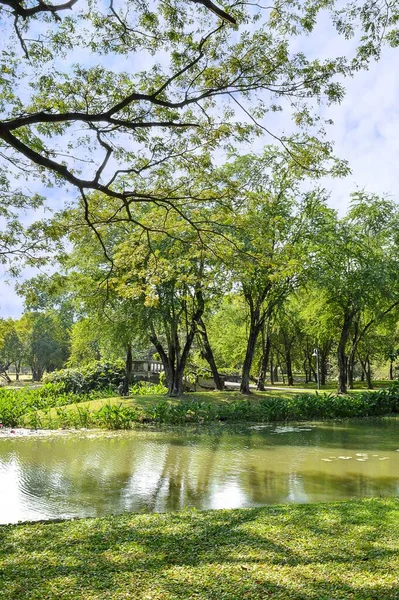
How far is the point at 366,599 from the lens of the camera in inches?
139

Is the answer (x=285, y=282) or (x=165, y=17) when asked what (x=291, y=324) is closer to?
(x=285, y=282)

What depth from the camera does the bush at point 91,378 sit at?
2495cm

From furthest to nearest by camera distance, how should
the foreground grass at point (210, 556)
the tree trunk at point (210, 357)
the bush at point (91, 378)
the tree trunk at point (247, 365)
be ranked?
the tree trunk at point (210, 357)
the bush at point (91, 378)
the tree trunk at point (247, 365)
the foreground grass at point (210, 556)

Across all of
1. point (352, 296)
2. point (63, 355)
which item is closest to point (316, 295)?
point (352, 296)

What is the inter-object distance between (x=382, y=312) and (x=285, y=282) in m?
7.61

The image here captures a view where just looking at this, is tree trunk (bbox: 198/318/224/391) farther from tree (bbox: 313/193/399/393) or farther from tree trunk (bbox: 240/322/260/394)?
tree (bbox: 313/193/399/393)

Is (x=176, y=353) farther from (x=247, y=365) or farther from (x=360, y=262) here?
(x=360, y=262)

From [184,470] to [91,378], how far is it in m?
16.1

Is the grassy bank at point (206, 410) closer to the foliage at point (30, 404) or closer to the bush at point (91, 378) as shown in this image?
the foliage at point (30, 404)

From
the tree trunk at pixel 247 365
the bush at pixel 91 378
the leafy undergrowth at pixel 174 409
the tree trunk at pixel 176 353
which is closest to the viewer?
the leafy undergrowth at pixel 174 409

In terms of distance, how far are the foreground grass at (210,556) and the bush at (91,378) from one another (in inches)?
762

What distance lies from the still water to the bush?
978 cm

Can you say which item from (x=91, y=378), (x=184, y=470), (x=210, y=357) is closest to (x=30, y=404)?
(x=91, y=378)

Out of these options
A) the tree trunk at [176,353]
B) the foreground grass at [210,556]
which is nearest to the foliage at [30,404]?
the tree trunk at [176,353]
